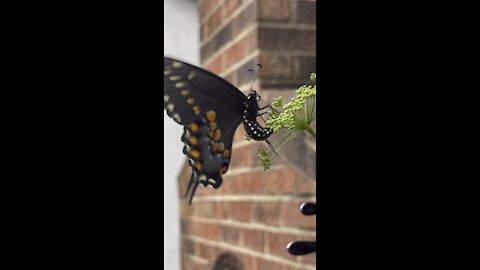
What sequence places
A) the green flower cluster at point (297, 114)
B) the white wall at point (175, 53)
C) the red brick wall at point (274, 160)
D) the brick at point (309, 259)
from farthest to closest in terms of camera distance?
1. the white wall at point (175, 53)
2. the red brick wall at point (274, 160)
3. the brick at point (309, 259)
4. the green flower cluster at point (297, 114)

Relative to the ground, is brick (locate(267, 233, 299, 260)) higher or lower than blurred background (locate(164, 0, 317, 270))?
lower

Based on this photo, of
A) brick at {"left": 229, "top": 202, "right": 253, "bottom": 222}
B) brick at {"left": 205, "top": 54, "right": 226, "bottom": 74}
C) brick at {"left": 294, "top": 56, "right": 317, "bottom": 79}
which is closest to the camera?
brick at {"left": 294, "top": 56, "right": 317, "bottom": 79}

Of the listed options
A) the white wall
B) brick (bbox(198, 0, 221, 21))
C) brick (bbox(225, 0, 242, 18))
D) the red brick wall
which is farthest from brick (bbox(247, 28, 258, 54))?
the white wall

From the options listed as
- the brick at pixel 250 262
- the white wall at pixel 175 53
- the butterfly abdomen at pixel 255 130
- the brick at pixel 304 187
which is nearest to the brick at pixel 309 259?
the brick at pixel 304 187

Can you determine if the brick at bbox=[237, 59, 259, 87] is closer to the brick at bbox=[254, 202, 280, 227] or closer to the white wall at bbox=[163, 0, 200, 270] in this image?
the brick at bbox=[254, 202, 280, 227]

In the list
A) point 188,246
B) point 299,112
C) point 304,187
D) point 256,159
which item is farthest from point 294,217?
point 188,246

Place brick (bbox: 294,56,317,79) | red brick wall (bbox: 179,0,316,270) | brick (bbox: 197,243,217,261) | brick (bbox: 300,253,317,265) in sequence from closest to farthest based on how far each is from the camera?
brick (bbox: 300,253,317,265) < red brick wall (bbox: 179,0,316,270) < brick (bbox: 294,56,317,79) < brick (bbox: 197,243,217,261)

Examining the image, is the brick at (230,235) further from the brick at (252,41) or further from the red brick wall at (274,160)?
the brick at (252,41)
